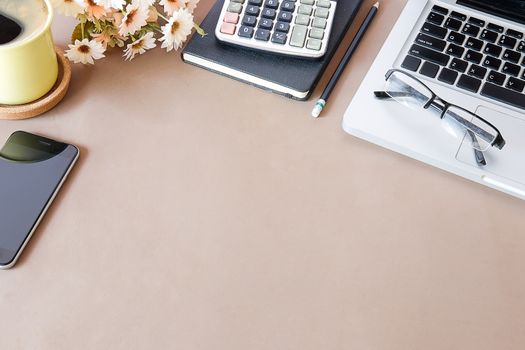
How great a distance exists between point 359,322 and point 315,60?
1.01 feet

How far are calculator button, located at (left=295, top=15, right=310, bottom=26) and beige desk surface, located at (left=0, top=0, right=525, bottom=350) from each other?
9 cm

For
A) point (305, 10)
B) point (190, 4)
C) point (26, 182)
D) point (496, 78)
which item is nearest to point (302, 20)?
point (305, 10)

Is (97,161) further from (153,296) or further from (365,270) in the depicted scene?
(365,270)

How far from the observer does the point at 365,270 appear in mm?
617

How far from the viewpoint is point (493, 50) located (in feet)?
2.41

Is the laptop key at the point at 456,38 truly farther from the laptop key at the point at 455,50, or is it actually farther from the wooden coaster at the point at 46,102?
the wooden coaster at the point at 46,102

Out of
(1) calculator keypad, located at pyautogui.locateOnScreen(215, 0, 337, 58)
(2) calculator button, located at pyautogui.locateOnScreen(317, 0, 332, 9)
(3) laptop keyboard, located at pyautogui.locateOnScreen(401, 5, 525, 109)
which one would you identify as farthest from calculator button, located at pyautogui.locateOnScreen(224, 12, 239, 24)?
(3) laptop keyboard, located at pyautogui.locateOnScreen(401, 5, 525, 109)

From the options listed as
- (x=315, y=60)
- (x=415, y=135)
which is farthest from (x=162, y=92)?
(x=415, y=135)

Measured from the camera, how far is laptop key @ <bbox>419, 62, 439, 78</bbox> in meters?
0.73

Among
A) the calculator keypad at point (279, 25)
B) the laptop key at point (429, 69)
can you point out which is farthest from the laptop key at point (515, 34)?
the calculator keypad at point (279, 25)

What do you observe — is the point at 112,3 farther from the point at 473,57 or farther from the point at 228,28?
the point at 473,57

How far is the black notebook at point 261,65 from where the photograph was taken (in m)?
0.72

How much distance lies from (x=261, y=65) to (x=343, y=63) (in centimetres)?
10

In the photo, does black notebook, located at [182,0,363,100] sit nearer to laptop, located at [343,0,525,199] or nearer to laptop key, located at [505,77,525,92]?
laptop, located at [343,0,525,199]
